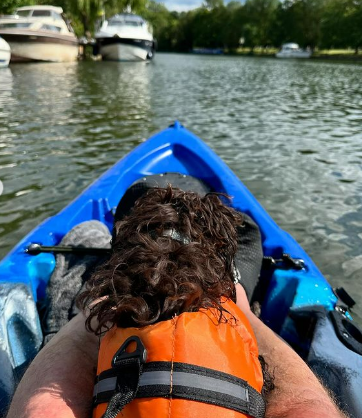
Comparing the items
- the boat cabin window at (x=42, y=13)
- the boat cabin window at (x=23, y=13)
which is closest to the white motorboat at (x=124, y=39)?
the boat cabin window at (x=42, y=13)

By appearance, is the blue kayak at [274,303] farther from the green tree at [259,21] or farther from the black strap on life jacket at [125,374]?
the green tree at [259,21]

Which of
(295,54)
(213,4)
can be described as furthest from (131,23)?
(213,4)

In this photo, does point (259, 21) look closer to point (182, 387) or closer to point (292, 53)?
point (292, 53)

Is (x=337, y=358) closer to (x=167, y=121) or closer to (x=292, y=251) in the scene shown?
(x=292, y=251)

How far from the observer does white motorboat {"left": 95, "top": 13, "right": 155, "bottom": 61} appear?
25.1m

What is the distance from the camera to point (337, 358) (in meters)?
1.91

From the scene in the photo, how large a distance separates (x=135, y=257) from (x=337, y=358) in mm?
1235

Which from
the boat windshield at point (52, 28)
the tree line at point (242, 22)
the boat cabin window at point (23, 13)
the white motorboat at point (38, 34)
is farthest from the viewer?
the tree line at point (242, 22)

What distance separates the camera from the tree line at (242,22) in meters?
30.2

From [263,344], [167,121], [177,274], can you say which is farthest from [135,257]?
[167,121]

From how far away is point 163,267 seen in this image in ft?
3.96

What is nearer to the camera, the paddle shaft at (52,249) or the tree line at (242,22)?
the paddle shaft at (52,249)

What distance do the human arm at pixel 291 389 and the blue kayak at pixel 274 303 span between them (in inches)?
14.8

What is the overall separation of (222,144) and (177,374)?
6.55 meters
